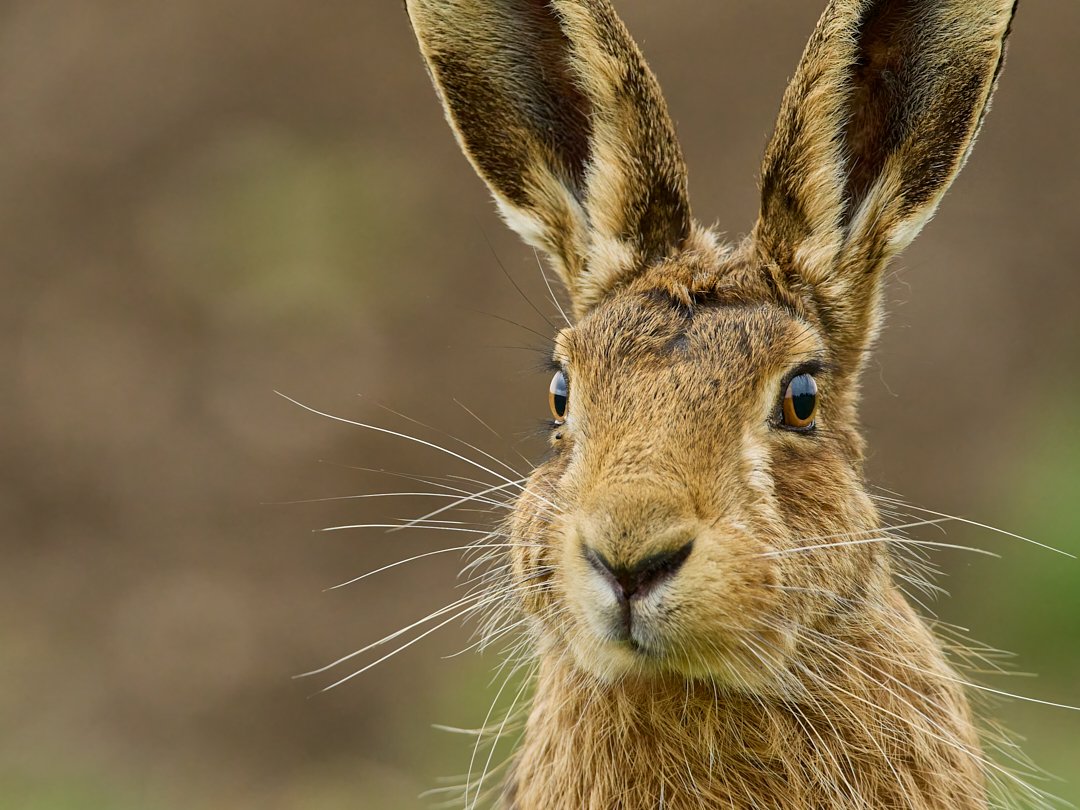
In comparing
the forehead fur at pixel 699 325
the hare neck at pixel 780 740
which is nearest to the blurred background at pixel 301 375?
the hare neck at pixel 780 740

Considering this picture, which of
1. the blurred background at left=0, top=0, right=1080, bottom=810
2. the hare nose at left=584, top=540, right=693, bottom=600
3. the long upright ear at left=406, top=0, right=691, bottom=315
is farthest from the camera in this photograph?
the blurred background at left=0, top=0, right=1080, bottom=810

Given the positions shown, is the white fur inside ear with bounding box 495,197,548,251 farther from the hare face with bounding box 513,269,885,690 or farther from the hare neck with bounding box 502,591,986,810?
the hare neck with bounding box 502,591,986,810

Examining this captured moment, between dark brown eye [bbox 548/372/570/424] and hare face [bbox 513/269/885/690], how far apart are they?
0.04 m

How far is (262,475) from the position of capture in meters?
9.27

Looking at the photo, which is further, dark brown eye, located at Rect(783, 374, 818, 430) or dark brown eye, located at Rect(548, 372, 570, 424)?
dark brown eye, located at Rect(548, 372, 570, 424)

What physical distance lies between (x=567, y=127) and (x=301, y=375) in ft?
17.6

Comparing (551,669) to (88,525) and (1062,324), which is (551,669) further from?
(1062,324)

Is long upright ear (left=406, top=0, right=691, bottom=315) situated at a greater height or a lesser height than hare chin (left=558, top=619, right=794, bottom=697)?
greater

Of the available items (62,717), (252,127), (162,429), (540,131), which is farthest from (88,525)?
(540,131)

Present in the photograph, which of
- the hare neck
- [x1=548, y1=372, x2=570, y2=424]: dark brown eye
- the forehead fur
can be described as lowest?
the hare neck

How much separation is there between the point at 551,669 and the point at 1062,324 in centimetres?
710

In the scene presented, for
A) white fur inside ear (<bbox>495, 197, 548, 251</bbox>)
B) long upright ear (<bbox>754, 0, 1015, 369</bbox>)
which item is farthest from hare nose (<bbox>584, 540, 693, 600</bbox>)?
white fur inside ear (<bbox>495, 197, 548, 251</bbox>)

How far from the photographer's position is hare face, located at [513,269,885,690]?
10.5 ft

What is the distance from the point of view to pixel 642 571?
3.16 metres
